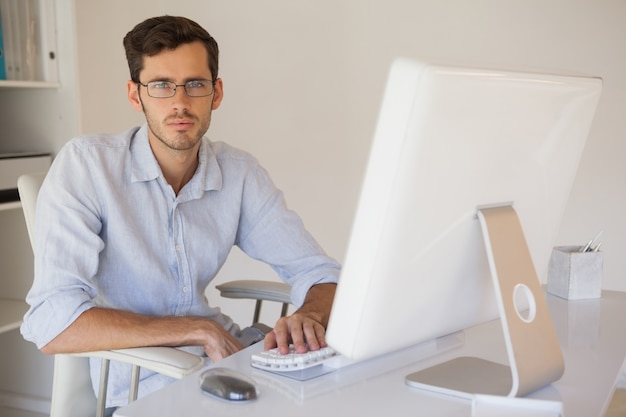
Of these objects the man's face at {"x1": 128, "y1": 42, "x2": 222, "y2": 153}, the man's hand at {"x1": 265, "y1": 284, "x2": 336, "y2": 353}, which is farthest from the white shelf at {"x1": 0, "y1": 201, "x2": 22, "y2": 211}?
the man's hand at {"x1": 265, "y1": 284, "x2": 336, "y2": 353}

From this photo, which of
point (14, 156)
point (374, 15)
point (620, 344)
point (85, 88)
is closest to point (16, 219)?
point (14, 156)

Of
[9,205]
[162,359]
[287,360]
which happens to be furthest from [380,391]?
[9,205]

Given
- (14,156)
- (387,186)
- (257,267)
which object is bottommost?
(257,267)

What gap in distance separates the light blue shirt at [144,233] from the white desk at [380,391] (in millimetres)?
505

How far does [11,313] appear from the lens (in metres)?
2.71

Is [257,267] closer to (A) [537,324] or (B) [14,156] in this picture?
(B) [14,156]

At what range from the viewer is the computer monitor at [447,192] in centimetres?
92

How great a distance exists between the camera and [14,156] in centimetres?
262

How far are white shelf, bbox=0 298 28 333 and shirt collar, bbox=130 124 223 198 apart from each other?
40.2 inches

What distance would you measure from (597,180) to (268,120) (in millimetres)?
1435

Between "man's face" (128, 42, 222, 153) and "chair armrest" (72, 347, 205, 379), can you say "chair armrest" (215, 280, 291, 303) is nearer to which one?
"man's face" (128, 42, 222, 153)

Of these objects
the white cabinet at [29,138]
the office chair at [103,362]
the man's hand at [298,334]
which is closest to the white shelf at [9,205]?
the white cabinet at [29,138]

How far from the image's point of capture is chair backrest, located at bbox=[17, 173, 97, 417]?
5.66 ft

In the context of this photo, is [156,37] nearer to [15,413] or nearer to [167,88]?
[167,88]
